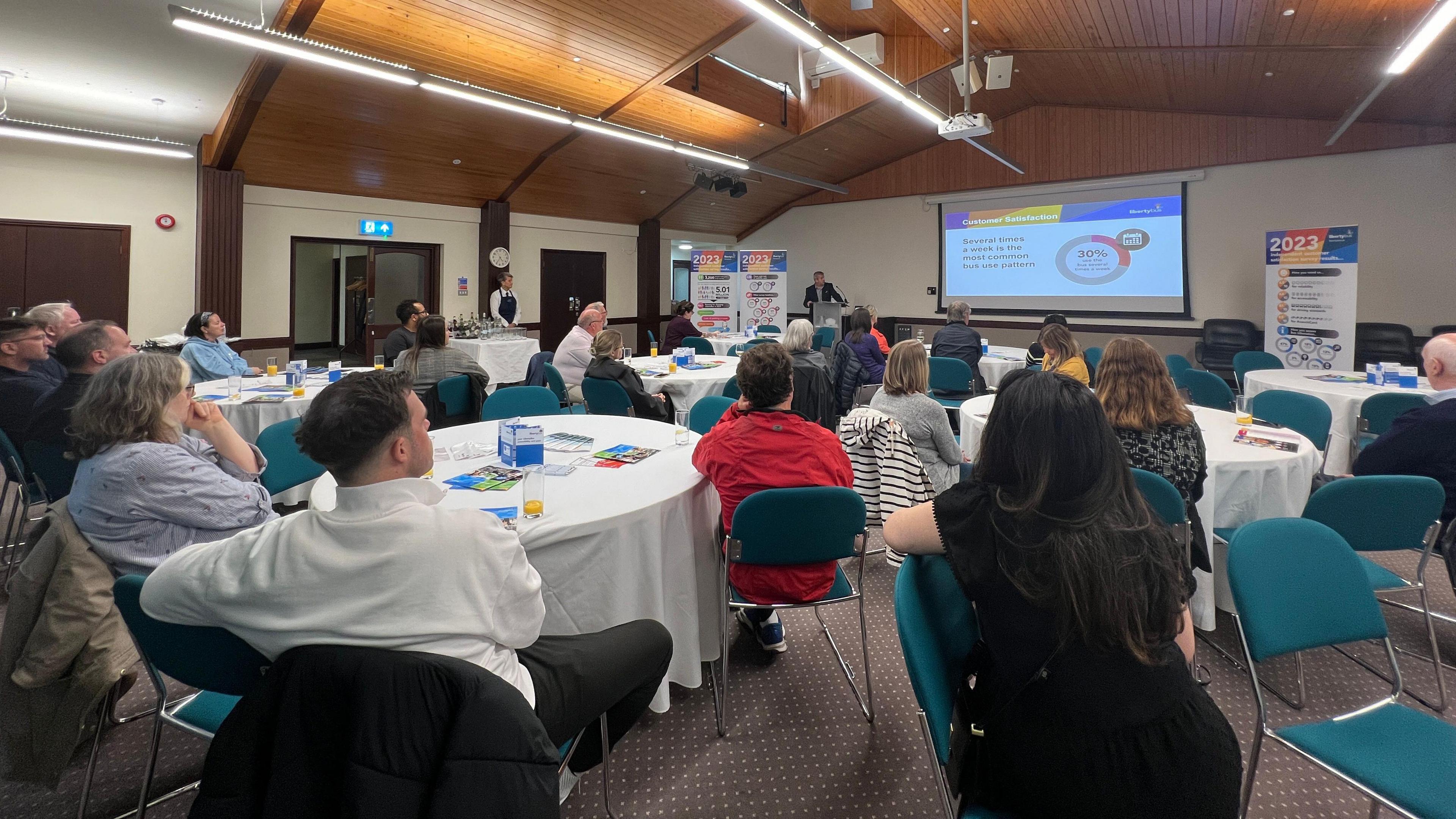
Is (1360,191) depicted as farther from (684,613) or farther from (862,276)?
(684,613)

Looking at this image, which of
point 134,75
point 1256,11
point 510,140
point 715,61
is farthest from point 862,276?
point 134,75

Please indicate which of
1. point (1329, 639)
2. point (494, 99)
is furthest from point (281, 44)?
point (1329, 639)

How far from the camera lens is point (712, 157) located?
9.59 meters

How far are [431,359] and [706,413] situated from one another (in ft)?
7.01

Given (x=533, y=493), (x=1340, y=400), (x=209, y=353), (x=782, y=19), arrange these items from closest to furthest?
(x=533, y=493)
(x=1340, y=400)
(x=782, y=19)
(x=209, y=353)

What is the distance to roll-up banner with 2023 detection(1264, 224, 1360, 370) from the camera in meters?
7.29

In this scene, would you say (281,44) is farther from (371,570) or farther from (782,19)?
(371,570)

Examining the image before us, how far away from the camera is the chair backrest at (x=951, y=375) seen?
6090 mm

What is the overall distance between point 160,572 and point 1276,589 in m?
2.44

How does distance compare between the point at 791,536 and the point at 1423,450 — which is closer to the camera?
the point at 791,536

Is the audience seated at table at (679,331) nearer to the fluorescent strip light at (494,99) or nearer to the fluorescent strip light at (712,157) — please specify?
the fluorescent strip light at (712,157)

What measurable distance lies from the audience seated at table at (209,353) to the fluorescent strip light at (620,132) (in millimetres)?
4032

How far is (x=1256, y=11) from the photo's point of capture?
5.45 metres

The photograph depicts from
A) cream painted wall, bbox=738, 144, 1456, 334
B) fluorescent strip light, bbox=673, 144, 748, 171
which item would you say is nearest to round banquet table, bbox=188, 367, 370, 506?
fluorescent strip light, bbox=673, 144, 748, 171
